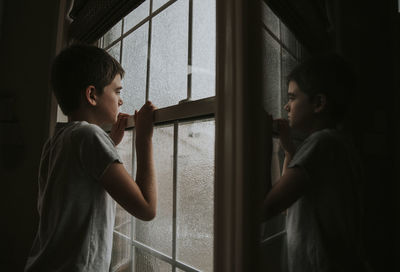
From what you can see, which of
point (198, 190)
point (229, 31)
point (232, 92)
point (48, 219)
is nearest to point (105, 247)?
point (48, 219)

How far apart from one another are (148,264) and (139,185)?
1.47 ft

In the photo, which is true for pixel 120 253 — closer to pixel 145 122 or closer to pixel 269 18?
pixel 145 122

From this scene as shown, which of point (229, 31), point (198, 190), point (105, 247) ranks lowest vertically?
point (105, 247)

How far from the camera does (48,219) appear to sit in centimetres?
86

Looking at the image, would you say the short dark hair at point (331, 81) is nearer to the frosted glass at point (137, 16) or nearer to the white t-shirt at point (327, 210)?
the white t-shirt at point (327, 210)

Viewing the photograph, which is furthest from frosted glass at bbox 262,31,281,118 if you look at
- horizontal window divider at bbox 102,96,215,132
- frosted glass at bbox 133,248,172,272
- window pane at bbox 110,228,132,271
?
window pane at bbox 110,228,132,271

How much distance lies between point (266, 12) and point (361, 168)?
40 centimetres

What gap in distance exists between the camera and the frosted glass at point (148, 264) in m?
1.00

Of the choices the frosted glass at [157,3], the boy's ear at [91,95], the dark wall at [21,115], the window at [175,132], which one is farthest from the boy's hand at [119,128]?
the dark wall at [21,115]

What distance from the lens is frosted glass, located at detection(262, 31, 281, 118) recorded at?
0.55 metres

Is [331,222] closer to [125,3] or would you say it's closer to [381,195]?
[381,195]

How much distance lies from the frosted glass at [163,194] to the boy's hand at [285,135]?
54cm

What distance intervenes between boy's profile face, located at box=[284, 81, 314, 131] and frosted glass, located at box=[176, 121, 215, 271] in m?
0.35

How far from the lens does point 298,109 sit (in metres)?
0.49
